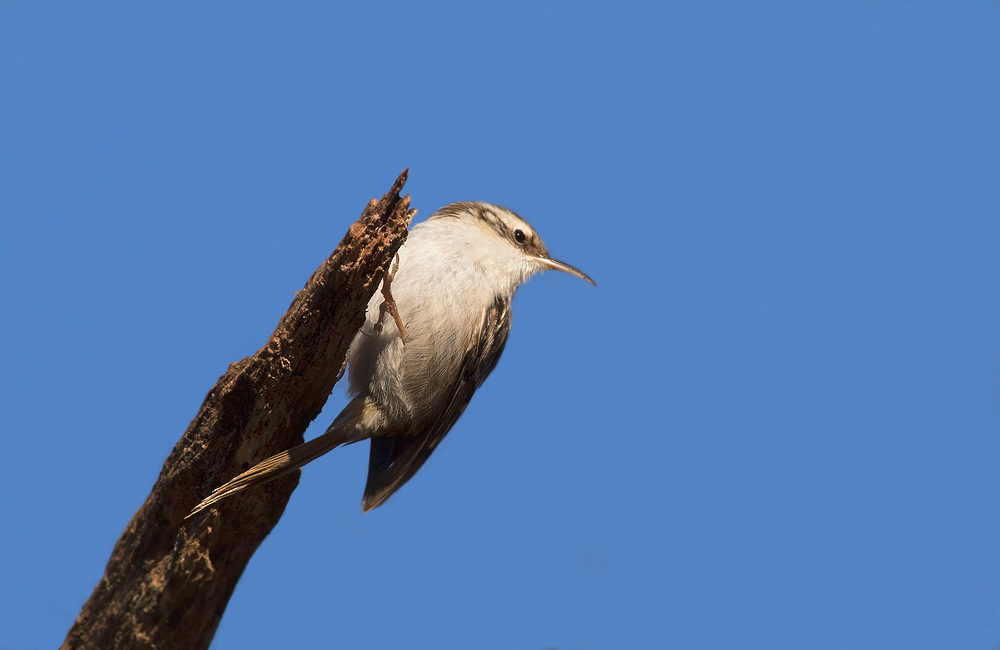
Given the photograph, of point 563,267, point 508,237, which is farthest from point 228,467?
point 563,267

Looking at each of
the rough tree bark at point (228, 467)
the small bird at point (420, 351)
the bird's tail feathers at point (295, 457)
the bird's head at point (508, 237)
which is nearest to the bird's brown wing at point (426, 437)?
the small bird at point (420, 351)

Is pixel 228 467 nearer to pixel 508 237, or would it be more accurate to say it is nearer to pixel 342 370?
pixel 342 370

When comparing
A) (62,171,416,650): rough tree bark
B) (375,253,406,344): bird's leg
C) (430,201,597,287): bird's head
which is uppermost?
(430,201,597,287): bird's head

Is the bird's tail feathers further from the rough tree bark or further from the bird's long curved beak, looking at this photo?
the bird's long curved beak

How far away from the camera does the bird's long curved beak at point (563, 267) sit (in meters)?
4.21

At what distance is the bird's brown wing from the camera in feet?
12.5

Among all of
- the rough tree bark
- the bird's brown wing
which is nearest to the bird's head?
the bird's brown wing

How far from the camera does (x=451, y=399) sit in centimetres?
380

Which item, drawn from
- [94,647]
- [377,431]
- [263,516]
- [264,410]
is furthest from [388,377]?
[94,647]

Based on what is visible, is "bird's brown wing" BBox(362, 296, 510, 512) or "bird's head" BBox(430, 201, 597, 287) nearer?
"bird's brown wing" BBox(362, 296, 510, 512)

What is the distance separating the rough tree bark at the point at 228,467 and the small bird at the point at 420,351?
149mm

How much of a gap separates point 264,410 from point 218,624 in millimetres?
1200

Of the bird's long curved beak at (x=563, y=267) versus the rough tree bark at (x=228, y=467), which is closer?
the rough tree bark at (x=228, y=467)

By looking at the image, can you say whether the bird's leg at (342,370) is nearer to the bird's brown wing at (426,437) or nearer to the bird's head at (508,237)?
the bird's brown wing at (426,437)
